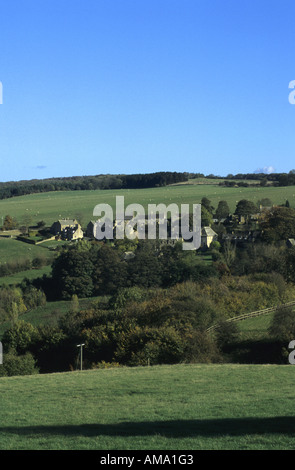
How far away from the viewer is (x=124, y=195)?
→ 12925 cm

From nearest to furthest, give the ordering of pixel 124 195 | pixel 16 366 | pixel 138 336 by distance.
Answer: pixel 16 366 < pixel 138 336 < pixel 124 195

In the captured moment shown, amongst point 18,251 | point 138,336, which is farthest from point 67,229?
point 138,336

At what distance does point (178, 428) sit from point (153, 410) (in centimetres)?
204

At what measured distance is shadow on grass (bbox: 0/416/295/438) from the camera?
11.9 metres

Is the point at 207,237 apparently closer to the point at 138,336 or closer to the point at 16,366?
the point at 138,336

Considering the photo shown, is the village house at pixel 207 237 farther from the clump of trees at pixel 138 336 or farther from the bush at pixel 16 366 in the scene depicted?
the bush at pixel 16 366

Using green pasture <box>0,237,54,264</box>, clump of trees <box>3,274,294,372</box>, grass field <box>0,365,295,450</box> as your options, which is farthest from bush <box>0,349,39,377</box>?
green pasture <box>0,237,54,264</box>

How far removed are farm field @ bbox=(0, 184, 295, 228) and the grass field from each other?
7852cm

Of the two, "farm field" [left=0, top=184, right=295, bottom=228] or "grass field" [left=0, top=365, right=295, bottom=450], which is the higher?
"farm field" [left=0, top=184, right=295, bottom=228]

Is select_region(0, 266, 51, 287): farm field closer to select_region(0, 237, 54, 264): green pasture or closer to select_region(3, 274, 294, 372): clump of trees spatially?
select_region(0, 237, 54, 264): green pasture

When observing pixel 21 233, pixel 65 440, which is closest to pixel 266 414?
pixel 65 440

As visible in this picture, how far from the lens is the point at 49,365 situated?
33219 mm

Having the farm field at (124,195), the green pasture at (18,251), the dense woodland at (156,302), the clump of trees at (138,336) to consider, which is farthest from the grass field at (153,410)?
the farm field at (124,195)

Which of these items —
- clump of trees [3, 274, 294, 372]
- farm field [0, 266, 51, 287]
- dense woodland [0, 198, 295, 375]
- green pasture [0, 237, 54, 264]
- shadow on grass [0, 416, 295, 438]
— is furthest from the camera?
green pasture [0, 237, 54, 264]
